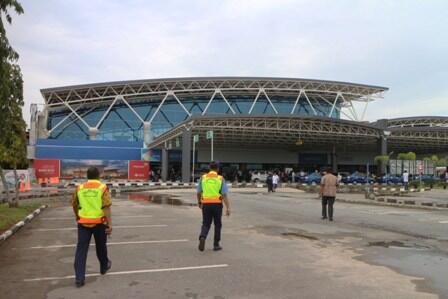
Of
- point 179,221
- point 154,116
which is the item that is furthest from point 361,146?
point 179,221

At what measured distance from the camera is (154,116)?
3076 inches

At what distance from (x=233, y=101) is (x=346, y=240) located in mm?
70744

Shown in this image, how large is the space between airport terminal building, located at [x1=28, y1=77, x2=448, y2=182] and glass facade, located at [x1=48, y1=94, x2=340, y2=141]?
15cm

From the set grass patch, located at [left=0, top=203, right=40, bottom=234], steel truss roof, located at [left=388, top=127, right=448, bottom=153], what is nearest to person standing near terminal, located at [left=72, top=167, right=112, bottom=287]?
grass patch, located at [left=0, top=203, right=40, bottom=234]

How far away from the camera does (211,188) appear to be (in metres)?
9.91

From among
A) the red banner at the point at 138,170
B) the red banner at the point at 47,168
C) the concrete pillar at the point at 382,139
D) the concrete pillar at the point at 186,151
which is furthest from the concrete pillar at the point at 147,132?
the concrete pillar at the point at 382,139

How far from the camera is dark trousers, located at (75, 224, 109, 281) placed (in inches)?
278

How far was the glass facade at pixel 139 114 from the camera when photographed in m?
76.9

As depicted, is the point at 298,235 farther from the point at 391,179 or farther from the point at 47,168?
the point at 47,168

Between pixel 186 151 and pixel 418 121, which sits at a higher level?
pixel 418 121

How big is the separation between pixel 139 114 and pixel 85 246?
72.4 m

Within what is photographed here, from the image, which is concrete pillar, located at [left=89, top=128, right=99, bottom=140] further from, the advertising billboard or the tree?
the tree

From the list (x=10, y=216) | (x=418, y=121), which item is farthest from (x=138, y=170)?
(x=10, y=216)

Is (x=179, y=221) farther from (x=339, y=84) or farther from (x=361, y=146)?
(x=339, y=84)
